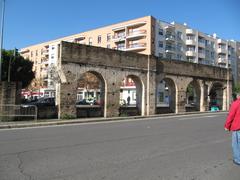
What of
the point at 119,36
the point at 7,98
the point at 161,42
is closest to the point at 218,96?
the point at 7,98

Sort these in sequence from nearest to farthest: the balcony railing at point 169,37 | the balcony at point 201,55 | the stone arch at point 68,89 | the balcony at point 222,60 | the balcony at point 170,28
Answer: the stone arch at point 68,89 < the balcony at point 170,28 < the balcony railing at point 169,37 < the balcony at point 201,55 < the balcony at point 222,60

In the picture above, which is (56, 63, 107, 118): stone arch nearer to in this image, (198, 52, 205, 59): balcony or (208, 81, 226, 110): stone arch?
(208, 81, 226, 110): stone arch

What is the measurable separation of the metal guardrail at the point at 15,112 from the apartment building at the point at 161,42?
3720 centimetres

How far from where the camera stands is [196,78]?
34094mm

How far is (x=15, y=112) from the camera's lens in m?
19.1

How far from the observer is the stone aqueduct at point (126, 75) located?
72.4 feet

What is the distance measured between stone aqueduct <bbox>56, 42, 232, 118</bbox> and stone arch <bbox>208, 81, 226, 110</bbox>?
50.5 inches

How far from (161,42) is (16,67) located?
32.4 metres

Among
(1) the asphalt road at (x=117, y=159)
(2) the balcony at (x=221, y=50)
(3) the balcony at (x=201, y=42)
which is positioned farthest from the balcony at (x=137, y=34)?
(1) the asphalt road at (x=117, y=159)

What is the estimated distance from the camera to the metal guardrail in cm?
1856

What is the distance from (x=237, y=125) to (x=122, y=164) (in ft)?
9.56

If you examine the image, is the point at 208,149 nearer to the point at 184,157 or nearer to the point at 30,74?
the point at 184,157

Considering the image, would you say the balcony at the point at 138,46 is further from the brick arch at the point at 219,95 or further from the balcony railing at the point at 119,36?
the brick arch at the point at 219,95

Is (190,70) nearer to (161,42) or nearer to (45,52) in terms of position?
(161,42)
